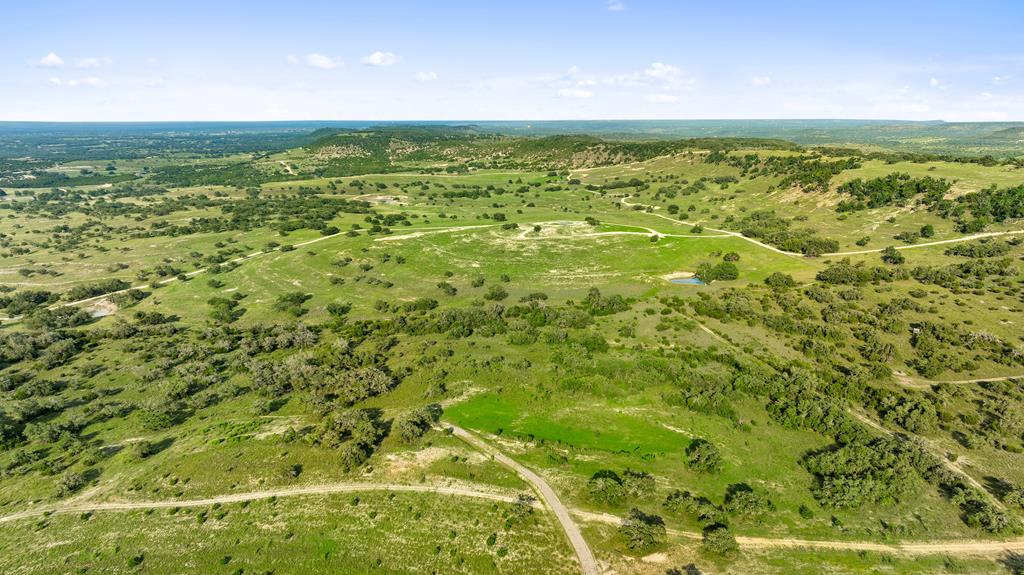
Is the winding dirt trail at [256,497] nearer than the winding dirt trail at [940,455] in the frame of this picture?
Yes

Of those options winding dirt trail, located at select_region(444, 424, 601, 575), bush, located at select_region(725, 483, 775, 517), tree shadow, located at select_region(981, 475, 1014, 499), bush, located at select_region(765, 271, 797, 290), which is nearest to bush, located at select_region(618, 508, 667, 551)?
winding dirt trail, located at select_region(444, 424, 601, 575)

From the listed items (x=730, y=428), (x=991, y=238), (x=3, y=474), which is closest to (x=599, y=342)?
(x=730, y=428)

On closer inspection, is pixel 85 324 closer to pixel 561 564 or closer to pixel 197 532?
pixel 197 532

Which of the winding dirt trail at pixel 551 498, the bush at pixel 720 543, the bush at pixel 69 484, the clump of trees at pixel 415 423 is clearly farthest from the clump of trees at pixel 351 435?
the bush at pixel 720 543

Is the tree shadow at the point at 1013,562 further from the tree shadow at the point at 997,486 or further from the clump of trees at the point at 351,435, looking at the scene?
the clump of trees at the point at 351,435

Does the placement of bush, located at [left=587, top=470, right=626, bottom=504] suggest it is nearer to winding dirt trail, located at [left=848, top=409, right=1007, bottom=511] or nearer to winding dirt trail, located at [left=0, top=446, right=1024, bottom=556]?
winding dirt trail, located at [left=0, top=446, right=1024, bottom=556]

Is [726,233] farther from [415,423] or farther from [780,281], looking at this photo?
[415,423]
